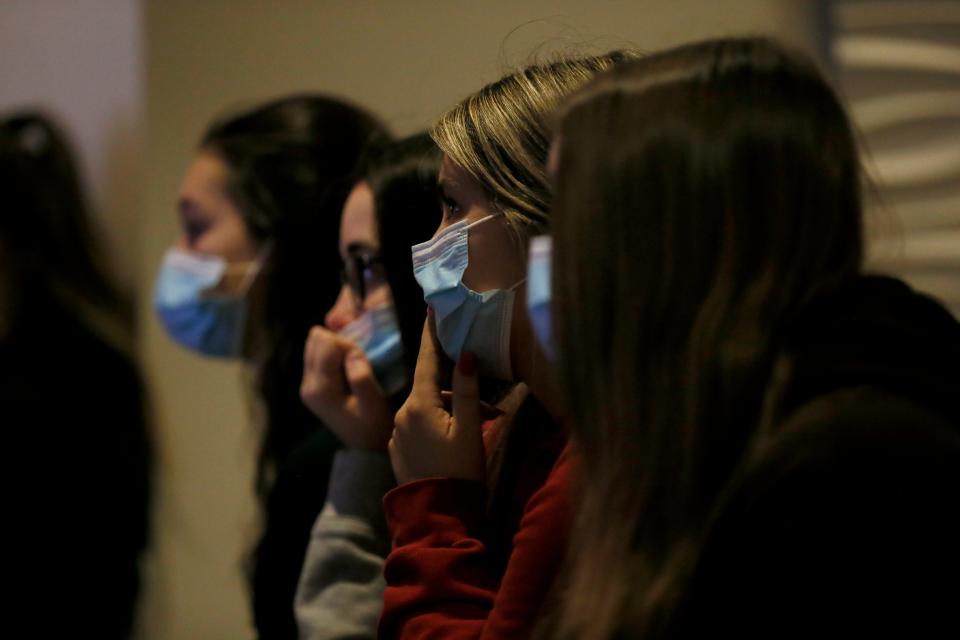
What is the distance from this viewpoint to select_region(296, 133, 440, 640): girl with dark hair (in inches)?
49.7

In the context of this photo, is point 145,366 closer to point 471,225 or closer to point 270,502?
point 270,502

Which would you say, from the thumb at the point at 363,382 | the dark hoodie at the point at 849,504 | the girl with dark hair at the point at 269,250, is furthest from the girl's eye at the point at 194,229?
the dark hoodie at the point at 849,504


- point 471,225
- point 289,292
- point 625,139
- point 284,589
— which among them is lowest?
point 284,589

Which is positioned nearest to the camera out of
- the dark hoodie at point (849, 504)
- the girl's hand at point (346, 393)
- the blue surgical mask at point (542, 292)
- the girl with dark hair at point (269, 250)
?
the dark hoodie at point (849, 504)

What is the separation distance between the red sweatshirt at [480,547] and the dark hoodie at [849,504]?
0.20 m

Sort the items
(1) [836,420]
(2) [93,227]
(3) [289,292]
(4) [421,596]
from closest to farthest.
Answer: (1) [836,420] → (4) [421,596] → (3) [289,292] → (2) [93,227]

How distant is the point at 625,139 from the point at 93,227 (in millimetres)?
2059

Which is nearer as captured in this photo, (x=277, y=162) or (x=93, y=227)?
(x=277, y=162)

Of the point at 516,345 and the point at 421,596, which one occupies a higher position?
the point at 516,345

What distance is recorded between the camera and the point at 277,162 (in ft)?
5.92

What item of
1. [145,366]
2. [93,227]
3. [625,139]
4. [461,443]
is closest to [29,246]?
[93,227]

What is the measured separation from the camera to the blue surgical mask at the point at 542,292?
0.90 metres

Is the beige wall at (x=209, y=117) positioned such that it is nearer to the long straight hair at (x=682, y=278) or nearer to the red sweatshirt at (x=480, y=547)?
the red sweatshirt at (x=480, y=547)

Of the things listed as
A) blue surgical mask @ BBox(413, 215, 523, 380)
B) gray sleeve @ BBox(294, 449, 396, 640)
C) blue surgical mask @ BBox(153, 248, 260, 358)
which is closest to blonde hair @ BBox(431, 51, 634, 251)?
blue surgical mask @ BBox(413, 215, 523, 380)
